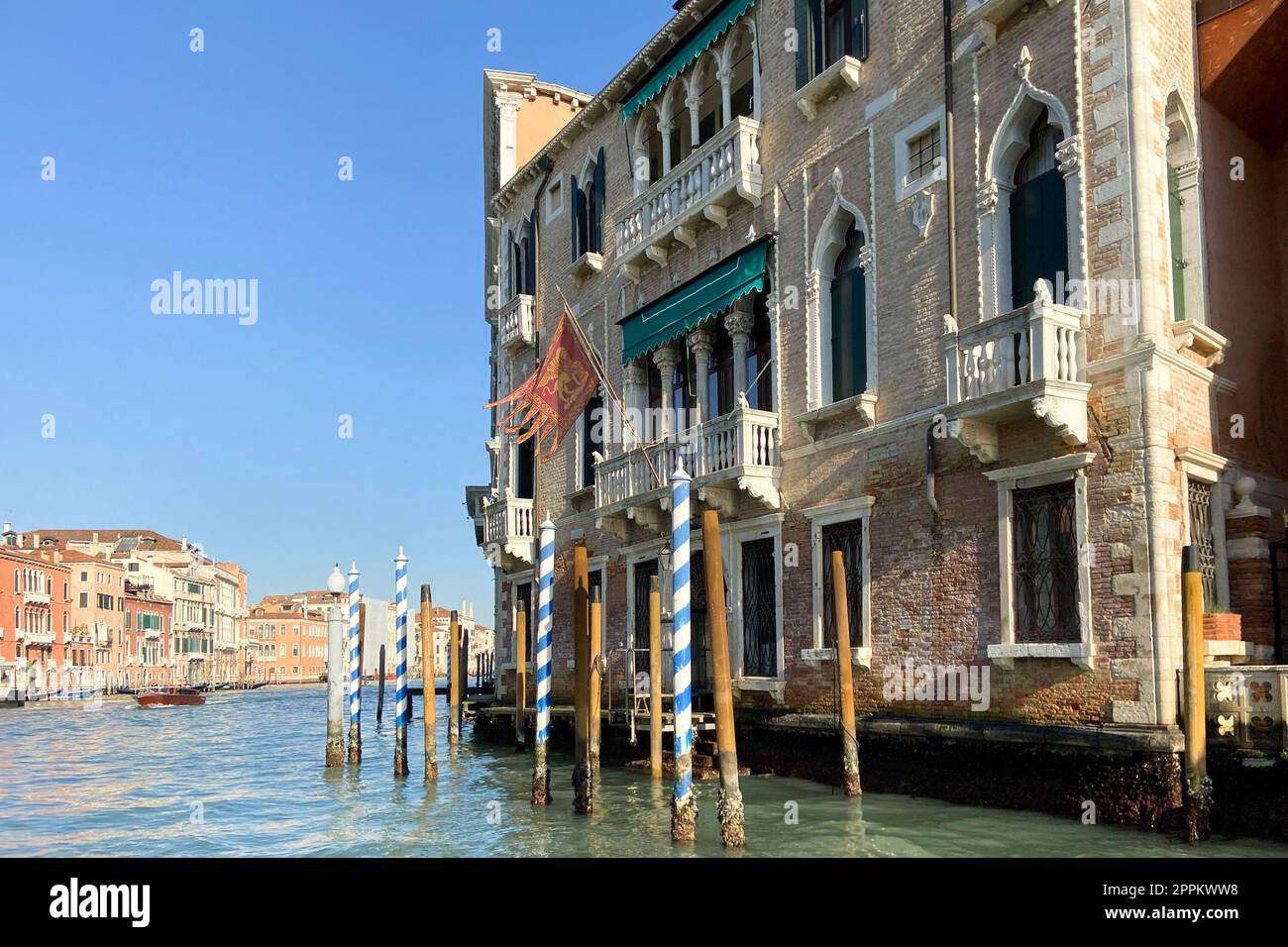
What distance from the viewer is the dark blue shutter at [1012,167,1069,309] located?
11875 millimetres

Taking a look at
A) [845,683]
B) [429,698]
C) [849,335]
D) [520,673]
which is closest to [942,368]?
[849,335]

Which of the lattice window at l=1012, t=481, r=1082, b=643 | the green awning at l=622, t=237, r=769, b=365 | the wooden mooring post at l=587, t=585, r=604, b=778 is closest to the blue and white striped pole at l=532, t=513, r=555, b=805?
the wooden mooring post at l=587, t=585, r=604, b=778

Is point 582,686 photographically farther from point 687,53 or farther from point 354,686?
point 687,53

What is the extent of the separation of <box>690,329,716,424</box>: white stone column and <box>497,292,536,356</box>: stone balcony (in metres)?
6.09

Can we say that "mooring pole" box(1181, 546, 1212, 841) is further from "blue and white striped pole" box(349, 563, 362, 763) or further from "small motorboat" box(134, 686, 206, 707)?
"small motorboat" box(134, 686, 206, 707)

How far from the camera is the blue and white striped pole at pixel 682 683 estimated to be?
1056 cm

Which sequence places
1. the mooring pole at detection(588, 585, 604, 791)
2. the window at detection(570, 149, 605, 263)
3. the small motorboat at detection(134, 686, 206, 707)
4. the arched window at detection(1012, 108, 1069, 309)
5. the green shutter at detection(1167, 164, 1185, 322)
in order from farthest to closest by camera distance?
the small motorboat at detection(134, 686, 206, 707) < the window at detection(570, 149, 605, 263) < the mooring pole at detection(588, 585, 604, 791) < the arched window at detection(1012, 108, 1069, 309) < the green shutter at detection(1167, 164, 1185, 322)

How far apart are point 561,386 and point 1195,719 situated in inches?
491

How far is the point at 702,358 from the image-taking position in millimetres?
17766

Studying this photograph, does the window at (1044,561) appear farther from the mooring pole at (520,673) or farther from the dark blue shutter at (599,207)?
the dark blue shutter at (599,207)

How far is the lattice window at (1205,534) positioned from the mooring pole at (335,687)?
40.5 feet

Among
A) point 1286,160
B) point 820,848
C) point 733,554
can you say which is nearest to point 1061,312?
point 1286,160

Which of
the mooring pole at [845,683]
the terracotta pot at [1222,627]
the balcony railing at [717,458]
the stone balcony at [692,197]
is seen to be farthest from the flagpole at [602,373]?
the terracotta pot at [1222,627]
